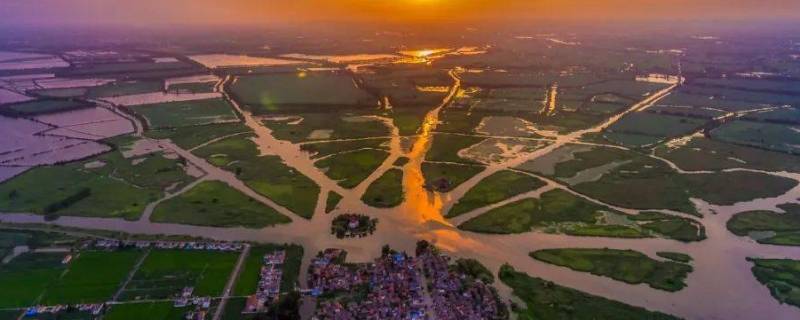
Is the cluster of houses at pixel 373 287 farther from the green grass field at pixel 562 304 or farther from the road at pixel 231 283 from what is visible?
the green grass field at pixel 562 304

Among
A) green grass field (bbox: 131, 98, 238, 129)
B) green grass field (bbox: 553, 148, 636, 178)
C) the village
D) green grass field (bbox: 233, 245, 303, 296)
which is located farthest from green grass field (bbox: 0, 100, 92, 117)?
green grass field (bbox: 553, 148, 636, 178)

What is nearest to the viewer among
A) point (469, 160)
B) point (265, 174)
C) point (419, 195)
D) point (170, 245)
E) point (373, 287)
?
point (373, 287)

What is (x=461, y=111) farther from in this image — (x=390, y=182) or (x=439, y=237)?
(x=439, y=237)

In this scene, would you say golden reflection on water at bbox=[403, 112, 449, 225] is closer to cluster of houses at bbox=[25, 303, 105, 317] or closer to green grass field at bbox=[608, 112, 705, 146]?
cluster of houses at bbox=[25, 303, 105, 317]

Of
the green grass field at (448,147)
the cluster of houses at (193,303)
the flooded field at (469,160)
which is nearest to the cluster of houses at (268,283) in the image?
the flooded field at (469,160)

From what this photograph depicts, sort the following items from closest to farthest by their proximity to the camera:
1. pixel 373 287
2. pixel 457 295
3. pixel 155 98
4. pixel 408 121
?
pixel 457 295
pixel 373 287
pixel 408 121
pixel 155 98

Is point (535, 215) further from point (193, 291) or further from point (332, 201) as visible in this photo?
point (193, 291)

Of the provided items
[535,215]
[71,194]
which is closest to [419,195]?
[535,215]
